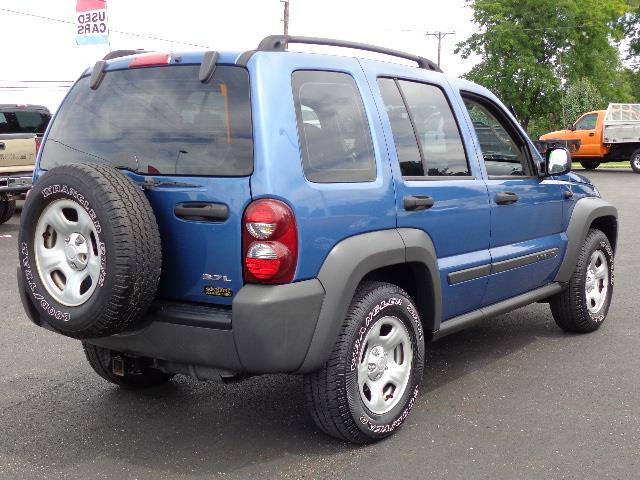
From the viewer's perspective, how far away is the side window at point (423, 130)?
3959 mm

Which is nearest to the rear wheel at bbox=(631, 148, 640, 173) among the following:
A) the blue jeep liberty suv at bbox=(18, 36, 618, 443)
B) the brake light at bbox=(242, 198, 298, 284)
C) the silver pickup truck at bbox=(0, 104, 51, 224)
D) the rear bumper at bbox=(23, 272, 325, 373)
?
the silver pickup truck at bbox=(0, 104, 51, 224)

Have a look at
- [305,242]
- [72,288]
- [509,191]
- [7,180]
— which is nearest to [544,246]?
[509,191]

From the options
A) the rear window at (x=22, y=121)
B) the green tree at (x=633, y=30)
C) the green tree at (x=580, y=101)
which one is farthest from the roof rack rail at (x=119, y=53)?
the green tree at (x=633, y=30)

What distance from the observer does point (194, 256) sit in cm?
333

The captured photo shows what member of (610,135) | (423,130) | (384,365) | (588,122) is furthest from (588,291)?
(588,122)

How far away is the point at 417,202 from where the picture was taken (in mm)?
3854

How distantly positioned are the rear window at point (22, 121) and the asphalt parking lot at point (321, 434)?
8.21m

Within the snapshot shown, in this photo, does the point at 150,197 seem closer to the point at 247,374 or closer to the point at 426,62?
the point at 247,374

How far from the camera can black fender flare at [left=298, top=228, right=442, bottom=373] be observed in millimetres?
3322

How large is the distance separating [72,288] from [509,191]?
2635 millimetres

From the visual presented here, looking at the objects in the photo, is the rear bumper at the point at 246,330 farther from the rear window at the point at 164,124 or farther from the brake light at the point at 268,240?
the rear window at the point at 164,124

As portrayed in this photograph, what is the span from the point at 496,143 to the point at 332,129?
1642mm

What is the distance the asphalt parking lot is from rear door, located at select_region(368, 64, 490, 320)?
65 cm

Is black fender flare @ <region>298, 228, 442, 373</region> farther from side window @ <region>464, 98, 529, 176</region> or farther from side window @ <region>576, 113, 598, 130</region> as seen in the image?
side window @ <region>576, 113, 598, 130</region>
